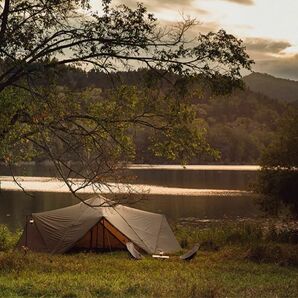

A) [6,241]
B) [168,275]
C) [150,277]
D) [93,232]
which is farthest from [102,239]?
[150,277]

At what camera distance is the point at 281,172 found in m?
29.6

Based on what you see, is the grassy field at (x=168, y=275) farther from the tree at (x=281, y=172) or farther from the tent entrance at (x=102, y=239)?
the tree at (x=281, y=172)

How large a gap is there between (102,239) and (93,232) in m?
0.51

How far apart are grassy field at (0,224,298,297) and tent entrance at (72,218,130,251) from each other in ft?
4.61

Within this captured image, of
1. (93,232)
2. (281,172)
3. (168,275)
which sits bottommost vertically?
(93,232)

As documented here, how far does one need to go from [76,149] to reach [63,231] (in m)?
13.4

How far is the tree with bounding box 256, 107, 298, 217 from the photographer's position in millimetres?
29328

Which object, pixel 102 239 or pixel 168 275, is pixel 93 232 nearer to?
pixel 102 239

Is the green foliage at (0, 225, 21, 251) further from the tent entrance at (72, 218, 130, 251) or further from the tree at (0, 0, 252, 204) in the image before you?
the tree at (0, 0, 252, 204)

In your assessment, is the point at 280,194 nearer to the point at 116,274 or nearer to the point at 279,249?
the point at 279,249

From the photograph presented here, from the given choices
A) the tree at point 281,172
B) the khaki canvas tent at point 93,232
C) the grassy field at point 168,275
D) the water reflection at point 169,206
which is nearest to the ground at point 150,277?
the grassy field at point 168,275

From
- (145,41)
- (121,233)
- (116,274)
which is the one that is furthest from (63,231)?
(145,41)

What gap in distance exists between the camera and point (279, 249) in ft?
66.4

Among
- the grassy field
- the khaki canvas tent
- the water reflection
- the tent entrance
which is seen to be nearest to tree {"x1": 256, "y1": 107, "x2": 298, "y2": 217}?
the grassy field
